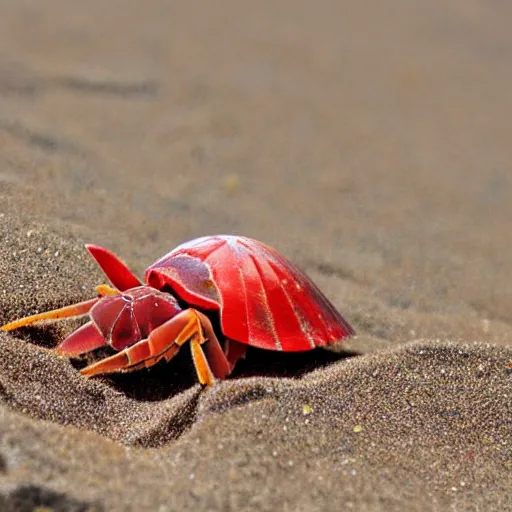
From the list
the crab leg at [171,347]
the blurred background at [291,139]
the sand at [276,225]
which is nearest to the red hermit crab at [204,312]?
the crab leg at [171,347]

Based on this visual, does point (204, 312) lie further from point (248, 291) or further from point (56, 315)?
point (56, 315)

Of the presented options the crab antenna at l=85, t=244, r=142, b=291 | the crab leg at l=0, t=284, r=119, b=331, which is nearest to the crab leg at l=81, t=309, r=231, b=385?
the crab leg at l=0, t=284, r=119, b=331

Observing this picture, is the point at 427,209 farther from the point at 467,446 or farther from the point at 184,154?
the point at 467,446

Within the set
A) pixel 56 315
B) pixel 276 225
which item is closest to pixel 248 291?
pixel 56 315

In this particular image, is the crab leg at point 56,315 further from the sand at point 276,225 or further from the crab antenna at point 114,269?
the crab antenna at point 114,269

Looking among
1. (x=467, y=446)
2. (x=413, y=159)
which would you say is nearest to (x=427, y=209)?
(x=413, y=159)
